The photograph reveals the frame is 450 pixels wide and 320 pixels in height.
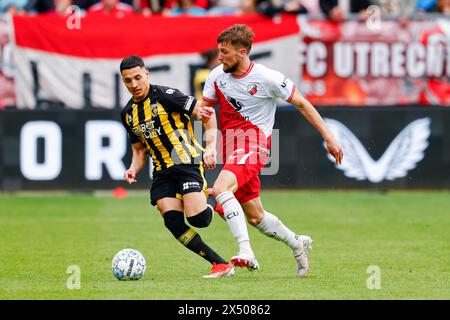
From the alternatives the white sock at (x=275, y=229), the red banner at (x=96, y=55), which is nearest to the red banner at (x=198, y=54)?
the red banner at (x=96, y=55)

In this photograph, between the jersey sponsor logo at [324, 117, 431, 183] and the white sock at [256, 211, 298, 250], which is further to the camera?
the jersey sponsor logo at [324, 117, 431, 183]

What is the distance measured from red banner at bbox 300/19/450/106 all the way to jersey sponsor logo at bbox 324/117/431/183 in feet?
2.50

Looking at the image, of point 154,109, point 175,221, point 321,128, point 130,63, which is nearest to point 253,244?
point 175,221

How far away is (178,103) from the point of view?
9688 millimetres

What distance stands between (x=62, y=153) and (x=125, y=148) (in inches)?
38.7

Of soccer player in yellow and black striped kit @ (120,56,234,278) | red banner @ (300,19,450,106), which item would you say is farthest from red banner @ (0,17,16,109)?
soccer player in yellow and black striped kit @ (120,56,234,278)

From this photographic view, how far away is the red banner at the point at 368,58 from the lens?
18219mm

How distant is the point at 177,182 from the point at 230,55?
1.20 meters

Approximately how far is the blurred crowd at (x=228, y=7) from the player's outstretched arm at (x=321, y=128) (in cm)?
923

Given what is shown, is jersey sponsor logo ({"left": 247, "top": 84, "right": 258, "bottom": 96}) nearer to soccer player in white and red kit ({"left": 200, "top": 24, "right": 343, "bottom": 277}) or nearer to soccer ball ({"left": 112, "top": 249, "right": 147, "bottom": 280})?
soccer player in white and red kit ({"left": 200, "top": 24, "right": 343, "bottom": 277})

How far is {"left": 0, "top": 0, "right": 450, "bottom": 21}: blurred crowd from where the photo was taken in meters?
18.6

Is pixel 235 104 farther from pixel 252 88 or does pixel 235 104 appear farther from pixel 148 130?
pixel 148 130

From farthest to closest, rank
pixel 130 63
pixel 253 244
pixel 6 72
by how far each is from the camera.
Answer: pixel 6 72 < pixel 253 244 < pixel 130 63
